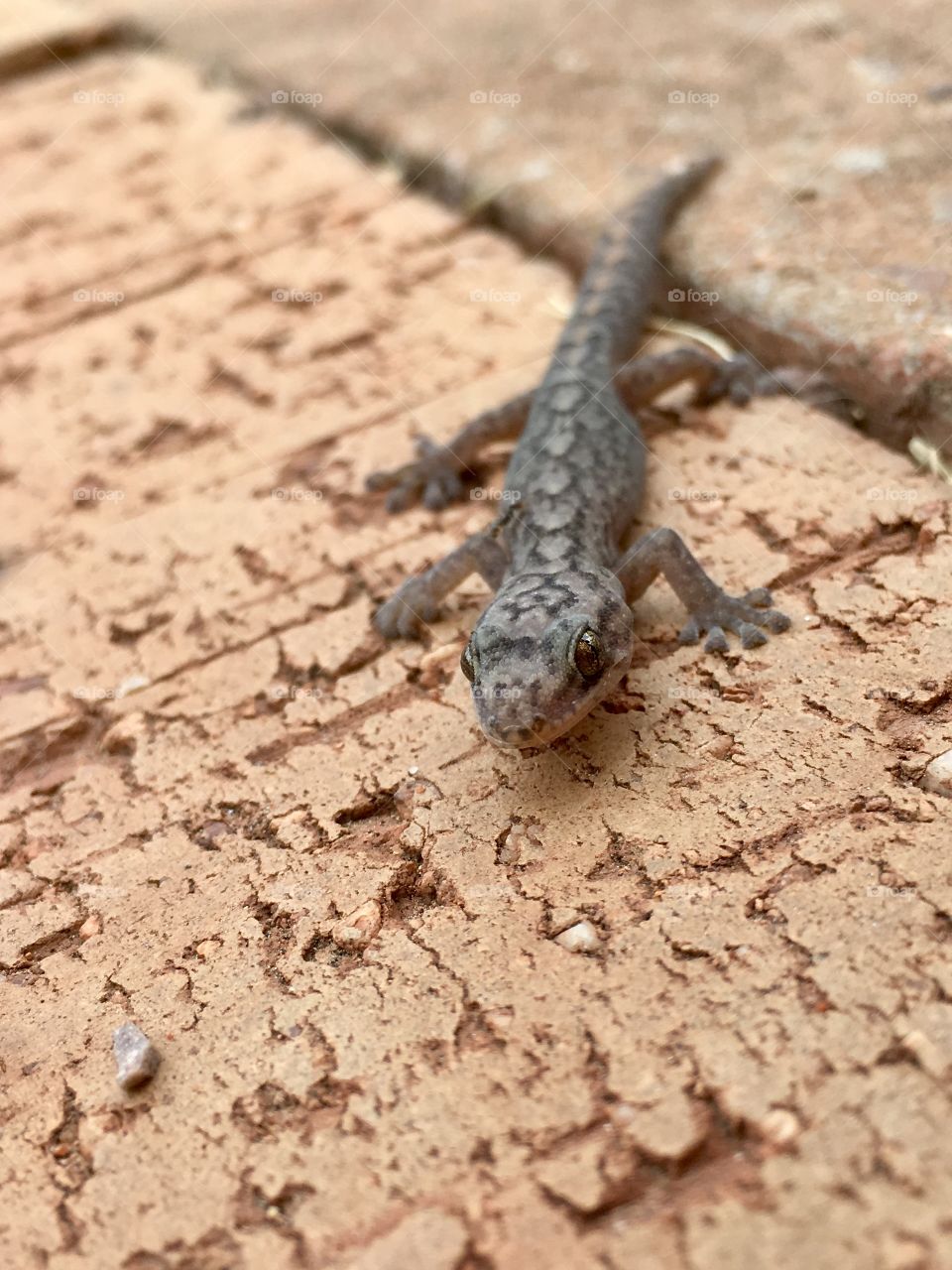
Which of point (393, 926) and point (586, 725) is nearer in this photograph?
point (393, 926)

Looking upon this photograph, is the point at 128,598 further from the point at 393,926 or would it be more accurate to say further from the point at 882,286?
the point at 882,286

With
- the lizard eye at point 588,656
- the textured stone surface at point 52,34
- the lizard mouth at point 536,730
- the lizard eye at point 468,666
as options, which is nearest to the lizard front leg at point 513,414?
the lizard eye at point 468,666

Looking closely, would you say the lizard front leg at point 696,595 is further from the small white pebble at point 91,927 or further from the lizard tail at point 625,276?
the small white pebble at point 91,927

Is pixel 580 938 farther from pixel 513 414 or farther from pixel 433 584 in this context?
pixel 513 414

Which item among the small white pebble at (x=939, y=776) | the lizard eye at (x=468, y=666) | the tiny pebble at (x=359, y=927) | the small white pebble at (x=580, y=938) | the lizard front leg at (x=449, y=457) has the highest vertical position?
the small white pebble at (x=939, y=776)

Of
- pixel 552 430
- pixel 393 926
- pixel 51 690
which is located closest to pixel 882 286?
pixel 552 430

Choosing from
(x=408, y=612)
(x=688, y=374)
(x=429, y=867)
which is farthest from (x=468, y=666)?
(x=688, y=374)
